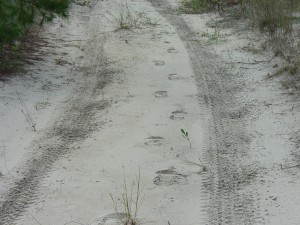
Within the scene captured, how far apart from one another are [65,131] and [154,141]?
0.92 metres

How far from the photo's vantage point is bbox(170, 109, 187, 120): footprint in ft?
15.6

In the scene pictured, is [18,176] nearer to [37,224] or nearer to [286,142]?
[37,224]

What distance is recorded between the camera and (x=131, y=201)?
130 inches

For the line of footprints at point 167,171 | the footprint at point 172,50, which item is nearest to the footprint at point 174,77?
the line of footprints at point 167,171

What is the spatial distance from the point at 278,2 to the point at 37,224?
5.44m

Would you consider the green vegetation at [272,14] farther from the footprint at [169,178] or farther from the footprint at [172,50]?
the footprint at [169,178]

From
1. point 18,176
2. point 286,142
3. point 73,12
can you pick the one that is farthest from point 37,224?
point 73,12

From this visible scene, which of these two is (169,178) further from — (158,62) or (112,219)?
(158,62)

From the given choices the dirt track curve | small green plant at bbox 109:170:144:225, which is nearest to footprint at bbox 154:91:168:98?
the dirt track curve

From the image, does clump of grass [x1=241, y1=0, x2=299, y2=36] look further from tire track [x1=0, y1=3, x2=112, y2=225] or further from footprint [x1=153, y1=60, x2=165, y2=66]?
tire track [x1=0, y1=3, x2=112, y2=225]

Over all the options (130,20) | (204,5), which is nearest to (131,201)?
(130,20)

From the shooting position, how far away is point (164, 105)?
200 inches

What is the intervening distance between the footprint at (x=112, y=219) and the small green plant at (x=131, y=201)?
0.02 meters

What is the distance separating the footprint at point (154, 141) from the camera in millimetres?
4221
